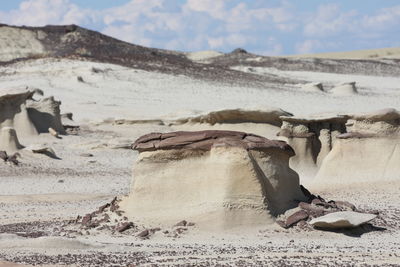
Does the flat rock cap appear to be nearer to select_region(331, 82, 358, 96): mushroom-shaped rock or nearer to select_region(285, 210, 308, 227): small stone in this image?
select_region(285, 210, 308, 227): small stone

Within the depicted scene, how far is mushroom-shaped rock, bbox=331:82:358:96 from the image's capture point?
45419 mm

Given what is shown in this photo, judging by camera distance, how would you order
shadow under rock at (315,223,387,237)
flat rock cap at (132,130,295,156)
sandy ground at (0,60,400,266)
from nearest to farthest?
sandy ground at (0,60,400,266) < shadow under rock at (315,223,387,237) < flat rock cap at (132,130,295,156)

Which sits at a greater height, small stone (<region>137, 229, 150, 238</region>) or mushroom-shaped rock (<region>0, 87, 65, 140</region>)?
mushroom-shaped rock (<region>0, 87, 65, 140</region>)

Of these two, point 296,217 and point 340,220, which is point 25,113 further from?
point 340,220

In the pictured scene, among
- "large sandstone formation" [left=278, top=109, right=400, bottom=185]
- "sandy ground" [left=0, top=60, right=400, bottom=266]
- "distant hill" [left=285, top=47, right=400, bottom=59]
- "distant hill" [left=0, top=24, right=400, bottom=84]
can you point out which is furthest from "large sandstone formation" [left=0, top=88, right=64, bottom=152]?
"distant hill" [left=285, top=47, right=400, bottom=59]

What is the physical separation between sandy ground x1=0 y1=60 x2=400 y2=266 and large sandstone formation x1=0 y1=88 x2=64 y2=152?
53 cm

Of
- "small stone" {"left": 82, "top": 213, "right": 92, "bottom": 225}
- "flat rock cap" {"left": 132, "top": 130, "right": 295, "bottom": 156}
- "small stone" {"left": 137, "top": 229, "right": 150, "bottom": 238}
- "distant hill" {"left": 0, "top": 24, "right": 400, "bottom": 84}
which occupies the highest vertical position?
"distant hill" {"left": 0, "top": 24, "right": 400, "bottom": 84}

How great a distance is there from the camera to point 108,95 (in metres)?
41.6

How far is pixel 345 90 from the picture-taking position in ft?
150

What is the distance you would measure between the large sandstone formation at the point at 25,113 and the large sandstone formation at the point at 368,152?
10596mm

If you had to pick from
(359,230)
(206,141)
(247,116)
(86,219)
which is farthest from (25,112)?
(359,230)

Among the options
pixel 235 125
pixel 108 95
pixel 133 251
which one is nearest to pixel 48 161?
pixel 235 125

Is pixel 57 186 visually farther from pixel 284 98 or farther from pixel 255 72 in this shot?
pixel 255 72

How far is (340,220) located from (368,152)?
21.7 feet
